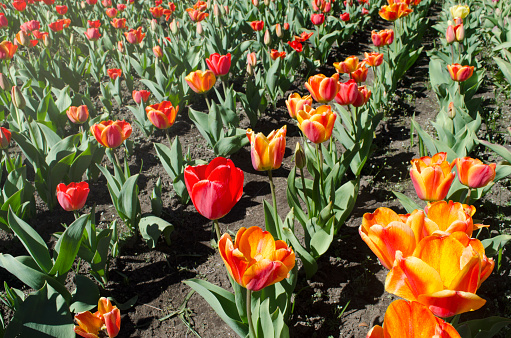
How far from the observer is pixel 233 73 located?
4.02 meters

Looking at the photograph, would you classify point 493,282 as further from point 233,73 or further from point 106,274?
point 233,73

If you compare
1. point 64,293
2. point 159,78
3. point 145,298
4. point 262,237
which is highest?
point 262,237

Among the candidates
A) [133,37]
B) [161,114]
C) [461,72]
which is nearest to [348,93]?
[461,72]

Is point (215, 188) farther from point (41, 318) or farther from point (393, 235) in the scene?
point (41, 318)

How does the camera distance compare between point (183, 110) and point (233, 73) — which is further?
point (233, 73)

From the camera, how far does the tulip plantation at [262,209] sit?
95 centimetres

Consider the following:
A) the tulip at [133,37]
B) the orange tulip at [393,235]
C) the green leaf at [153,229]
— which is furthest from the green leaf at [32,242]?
the tulip at [133,37]

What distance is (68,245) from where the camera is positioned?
1644 millimetres

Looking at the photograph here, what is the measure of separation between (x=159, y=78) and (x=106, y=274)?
1.80m

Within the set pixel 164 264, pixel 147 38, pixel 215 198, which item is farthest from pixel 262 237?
pixel 147 38

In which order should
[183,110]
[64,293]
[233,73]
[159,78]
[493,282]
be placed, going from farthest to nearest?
1. [233,73]
2. [183,110]
3. [159,78]
4. [493,282]
5. [64,293]

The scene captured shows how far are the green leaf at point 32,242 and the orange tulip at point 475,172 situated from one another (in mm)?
1635

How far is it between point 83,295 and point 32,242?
0.32 metres

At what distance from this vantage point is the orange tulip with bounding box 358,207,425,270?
0.86 metres
